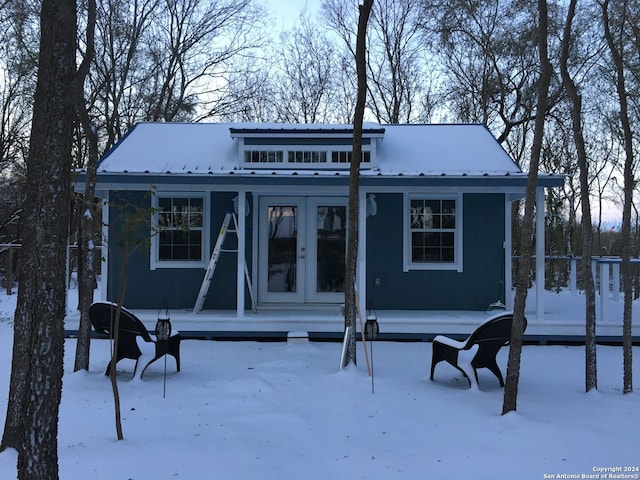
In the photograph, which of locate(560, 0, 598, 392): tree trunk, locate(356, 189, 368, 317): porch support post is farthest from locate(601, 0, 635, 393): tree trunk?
locate(356, 189, 368, 317): porch support post

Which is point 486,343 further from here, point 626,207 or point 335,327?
point 335,327

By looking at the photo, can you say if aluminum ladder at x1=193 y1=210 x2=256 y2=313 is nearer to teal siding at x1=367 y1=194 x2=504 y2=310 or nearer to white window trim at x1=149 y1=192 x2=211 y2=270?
white window trim at x1=149 y1=192 x2=211 y2=270

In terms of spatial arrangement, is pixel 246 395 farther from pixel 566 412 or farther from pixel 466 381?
pixel 566 412

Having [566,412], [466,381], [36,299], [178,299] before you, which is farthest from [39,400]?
[178,299]

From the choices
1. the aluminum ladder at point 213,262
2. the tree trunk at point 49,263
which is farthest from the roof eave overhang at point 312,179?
the tree trunk at point 49,263

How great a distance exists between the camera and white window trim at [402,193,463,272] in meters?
9.59

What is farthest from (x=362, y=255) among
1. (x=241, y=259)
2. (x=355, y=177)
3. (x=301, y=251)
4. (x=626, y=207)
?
(x=626, y=207)

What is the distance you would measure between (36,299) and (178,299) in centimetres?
693

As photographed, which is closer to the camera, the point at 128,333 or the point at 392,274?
the point at 128,333

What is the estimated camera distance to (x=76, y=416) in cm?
455

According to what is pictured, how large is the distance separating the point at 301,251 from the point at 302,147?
172 centimetres

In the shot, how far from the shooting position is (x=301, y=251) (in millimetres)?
9633

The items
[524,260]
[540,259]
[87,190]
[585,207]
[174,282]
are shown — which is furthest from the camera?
[174,282]

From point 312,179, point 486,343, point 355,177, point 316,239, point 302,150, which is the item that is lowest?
point 486,343
